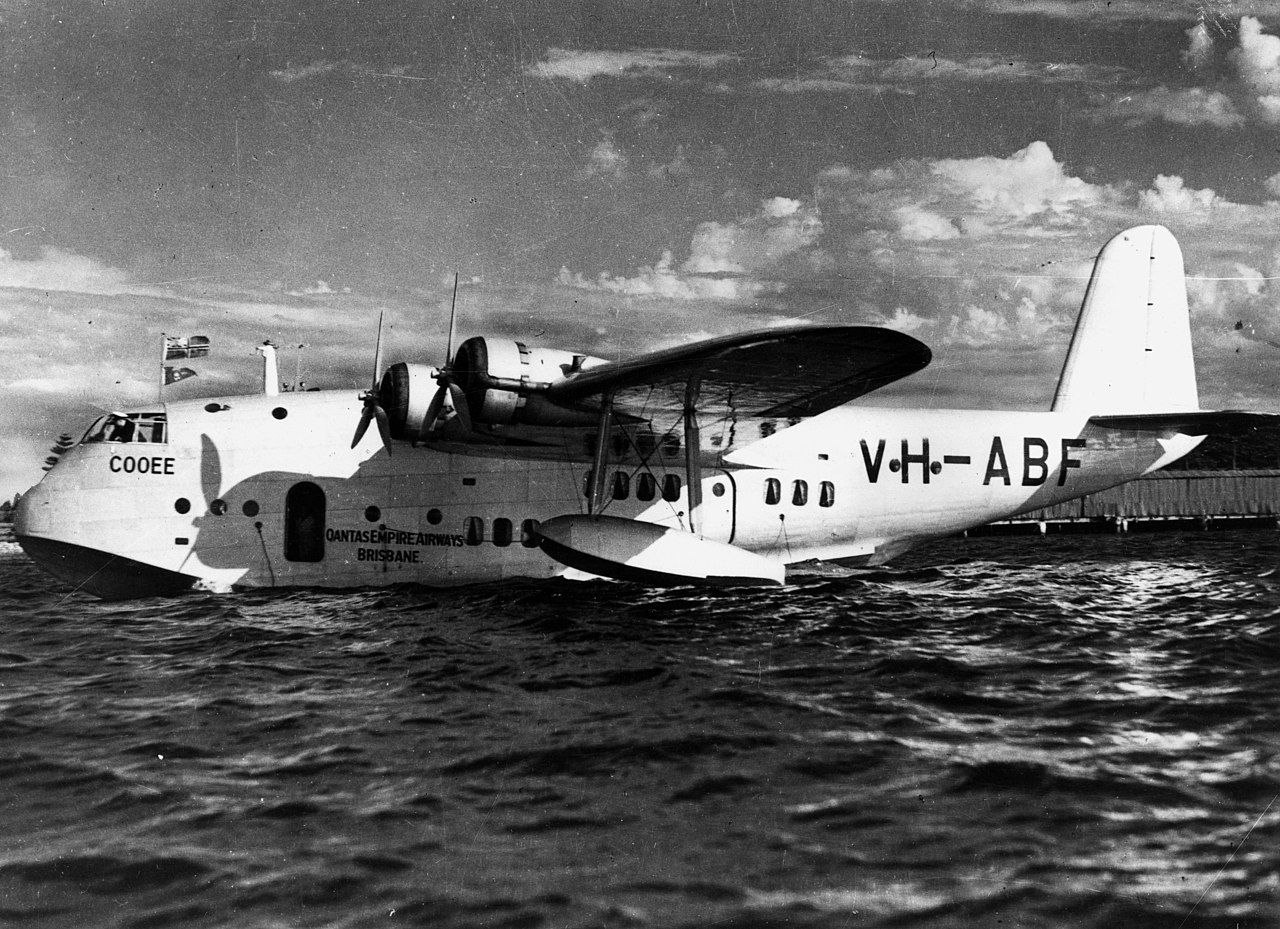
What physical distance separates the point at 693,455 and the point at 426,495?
3.70 m

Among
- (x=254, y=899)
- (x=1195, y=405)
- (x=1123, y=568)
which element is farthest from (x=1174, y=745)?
(x=1195, y=405)

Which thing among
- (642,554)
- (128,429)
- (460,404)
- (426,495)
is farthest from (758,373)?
(128,429)

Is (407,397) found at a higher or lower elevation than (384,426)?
higher

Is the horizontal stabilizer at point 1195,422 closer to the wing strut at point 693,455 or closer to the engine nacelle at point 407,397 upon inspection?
the wing strut at point 693,455

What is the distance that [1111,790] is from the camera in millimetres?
4602

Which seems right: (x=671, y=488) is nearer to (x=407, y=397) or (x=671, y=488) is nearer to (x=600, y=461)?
(x=600, y=461)

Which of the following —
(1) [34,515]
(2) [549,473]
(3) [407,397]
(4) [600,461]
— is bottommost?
(1) [34,515]

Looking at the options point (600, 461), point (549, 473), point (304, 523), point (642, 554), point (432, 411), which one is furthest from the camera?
point (549, 473)

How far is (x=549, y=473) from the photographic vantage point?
1297cm

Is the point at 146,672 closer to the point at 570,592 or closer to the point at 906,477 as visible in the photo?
the point at 570,592

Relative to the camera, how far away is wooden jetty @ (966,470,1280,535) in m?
39.1

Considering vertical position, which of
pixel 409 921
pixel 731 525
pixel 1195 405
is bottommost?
pixel 409 921

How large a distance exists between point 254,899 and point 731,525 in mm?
10496

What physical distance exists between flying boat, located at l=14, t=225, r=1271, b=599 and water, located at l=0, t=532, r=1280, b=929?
2.44m
